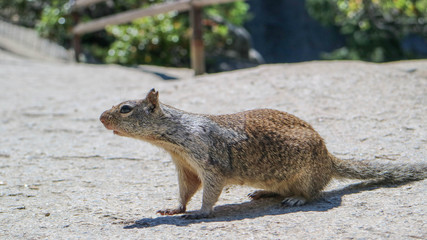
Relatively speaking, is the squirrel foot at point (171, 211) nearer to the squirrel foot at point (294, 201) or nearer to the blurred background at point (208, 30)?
the squirrel foot at point (294, 201)

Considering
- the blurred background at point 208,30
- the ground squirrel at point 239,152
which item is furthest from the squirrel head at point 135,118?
the blurred background at point 208,30

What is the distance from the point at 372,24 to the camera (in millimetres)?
12477

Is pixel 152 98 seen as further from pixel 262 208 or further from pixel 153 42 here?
pixel 153 42

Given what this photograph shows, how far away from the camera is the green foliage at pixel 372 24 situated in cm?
1191

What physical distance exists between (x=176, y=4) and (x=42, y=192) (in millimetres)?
5441

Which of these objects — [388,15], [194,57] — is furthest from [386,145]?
[388,15]

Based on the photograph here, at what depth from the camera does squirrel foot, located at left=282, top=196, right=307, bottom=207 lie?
142 inches

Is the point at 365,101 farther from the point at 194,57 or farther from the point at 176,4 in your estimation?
the point at 176,4

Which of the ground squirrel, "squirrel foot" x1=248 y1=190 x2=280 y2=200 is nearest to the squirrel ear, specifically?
the ground squirrel

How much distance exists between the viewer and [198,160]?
3422 mm

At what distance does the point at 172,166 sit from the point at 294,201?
1374 mm

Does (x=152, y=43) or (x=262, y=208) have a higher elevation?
(x=152, y=43)

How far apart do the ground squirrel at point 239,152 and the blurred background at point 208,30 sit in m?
8.25

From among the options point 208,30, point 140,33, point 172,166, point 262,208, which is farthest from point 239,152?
point 208,30
